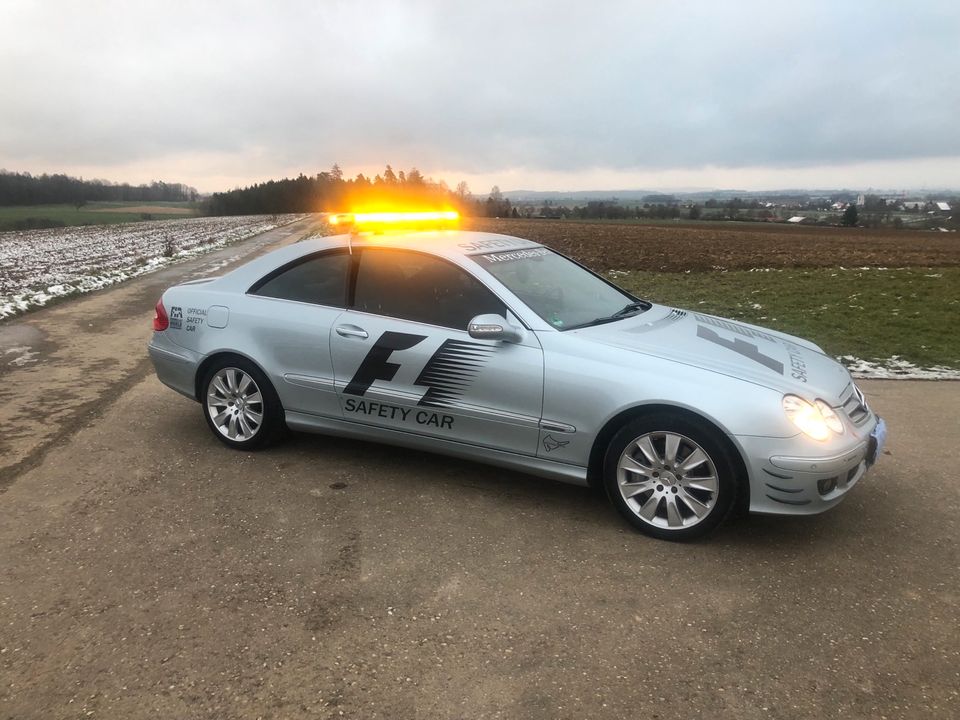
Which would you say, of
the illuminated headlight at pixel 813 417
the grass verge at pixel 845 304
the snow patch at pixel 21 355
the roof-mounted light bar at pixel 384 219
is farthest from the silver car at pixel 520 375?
the grass verge at pixel 845 304

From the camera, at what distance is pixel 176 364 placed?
16.6 feet

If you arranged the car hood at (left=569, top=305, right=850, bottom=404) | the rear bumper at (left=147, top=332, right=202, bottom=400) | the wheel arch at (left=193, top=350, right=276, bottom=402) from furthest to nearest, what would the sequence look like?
1. the rear bumper at (left=147, top=332, right=202, bottom=400)
2. the wheel arch at (left=193, top=350, right=276, bottom=402)
3. the car hood at (left=569, top=305, right=850, bottom=404)

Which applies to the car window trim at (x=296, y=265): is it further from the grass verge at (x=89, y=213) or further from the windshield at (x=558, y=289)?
the grass verge at (x=89, y=213)

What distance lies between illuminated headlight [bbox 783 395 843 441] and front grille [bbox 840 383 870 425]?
0.20m

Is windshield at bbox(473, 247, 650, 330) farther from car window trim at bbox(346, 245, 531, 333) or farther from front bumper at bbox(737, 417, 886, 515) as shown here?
front bumper at bbox(737, 417, 886, 515)

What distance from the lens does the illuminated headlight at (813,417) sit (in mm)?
3367

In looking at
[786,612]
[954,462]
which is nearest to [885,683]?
[786,612]

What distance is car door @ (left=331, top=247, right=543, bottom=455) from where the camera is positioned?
12.8ft

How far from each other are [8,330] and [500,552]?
885 cm

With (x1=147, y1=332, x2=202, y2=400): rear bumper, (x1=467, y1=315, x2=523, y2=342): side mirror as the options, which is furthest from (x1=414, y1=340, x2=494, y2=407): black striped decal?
(x1=147, y1=332, x2=202, y2=400): rear bumper

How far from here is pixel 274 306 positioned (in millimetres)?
4746

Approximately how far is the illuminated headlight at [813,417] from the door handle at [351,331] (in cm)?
241

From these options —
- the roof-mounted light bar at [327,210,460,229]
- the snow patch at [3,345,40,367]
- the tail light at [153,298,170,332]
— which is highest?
the roof-mounted light bar at [327,210,460,229]

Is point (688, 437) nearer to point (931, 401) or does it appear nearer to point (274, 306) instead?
point (274, 306)
